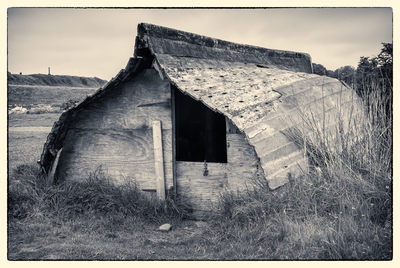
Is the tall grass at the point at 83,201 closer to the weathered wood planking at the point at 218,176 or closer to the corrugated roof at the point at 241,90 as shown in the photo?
the weathered wood planking at the point at 218,176

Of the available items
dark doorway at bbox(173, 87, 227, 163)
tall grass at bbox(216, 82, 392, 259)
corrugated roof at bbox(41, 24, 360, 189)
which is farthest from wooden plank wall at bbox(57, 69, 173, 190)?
dark doorway at bbox(173, 87, 227, 163)

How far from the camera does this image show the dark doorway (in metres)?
7.66

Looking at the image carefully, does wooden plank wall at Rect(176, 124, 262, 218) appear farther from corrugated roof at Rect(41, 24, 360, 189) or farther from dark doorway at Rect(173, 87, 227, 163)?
dark doorway at Rect(173, 87, 227, 163)

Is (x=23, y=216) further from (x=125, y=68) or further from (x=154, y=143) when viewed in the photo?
(x=125, y=68)

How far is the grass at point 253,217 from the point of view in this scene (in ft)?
11.3

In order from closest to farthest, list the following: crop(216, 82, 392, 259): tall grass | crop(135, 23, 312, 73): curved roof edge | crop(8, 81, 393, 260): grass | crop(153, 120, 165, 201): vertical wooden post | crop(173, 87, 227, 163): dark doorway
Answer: crop(216, 82, 392, 259): tall grass
crop(8, 81, 393, 260): grass
crop(135, 23, 312, 73): curved roof edge
crop(153, 120, 165, 201): vertical wooden post
crop(173, 87, 227, 163): dark doorway

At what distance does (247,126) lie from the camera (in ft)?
13.8

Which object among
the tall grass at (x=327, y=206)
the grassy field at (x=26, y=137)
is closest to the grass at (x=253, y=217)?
the tall grass at (x=327, y=206)

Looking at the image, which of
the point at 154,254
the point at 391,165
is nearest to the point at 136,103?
the point at 154,254

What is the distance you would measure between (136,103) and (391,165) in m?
3.35

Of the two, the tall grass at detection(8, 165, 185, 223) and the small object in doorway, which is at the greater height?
the tall grass at detection(8, 165, 185, 223)

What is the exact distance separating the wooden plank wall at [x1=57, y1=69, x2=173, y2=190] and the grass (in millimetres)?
370

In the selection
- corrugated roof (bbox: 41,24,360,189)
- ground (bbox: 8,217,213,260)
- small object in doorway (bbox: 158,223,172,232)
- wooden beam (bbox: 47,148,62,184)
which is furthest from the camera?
wooden beam (bbox: 47,148,62,184)

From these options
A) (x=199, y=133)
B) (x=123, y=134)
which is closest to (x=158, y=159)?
(x=123, y=134)
